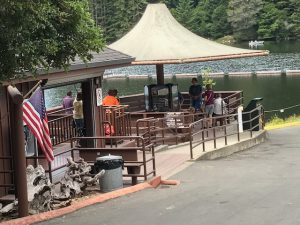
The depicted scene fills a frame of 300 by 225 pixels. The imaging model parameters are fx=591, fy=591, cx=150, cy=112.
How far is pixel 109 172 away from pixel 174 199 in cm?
154

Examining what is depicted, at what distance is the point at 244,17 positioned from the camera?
12150 centimetres

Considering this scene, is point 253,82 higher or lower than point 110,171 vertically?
lower

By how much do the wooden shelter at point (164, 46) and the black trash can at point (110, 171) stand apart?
9.82 meters

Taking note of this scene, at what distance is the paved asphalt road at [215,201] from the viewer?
9.50 m

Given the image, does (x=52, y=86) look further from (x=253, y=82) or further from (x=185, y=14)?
(x=185, y=14)

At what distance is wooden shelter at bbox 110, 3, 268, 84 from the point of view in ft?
74.0

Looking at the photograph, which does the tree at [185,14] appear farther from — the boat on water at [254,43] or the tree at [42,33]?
the tree at [42,33]

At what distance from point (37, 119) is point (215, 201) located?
3.56 m

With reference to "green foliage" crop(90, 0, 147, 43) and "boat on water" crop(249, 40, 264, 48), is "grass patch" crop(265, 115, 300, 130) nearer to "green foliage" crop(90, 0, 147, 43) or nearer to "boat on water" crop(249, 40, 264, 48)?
"green foliage" crop(90, 0, 147, 43)

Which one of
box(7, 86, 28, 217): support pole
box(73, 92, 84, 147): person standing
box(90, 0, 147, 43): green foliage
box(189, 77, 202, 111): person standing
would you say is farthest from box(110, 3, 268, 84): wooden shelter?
box(90, 0, 147, 43): green foliage

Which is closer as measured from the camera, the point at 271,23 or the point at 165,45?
the point at 165,45

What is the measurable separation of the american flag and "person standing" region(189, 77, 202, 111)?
12291mm

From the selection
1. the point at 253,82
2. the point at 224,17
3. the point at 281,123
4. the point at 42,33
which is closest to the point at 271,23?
the point at 224,17

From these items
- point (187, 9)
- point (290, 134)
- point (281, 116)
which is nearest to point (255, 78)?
point (281, 116)
